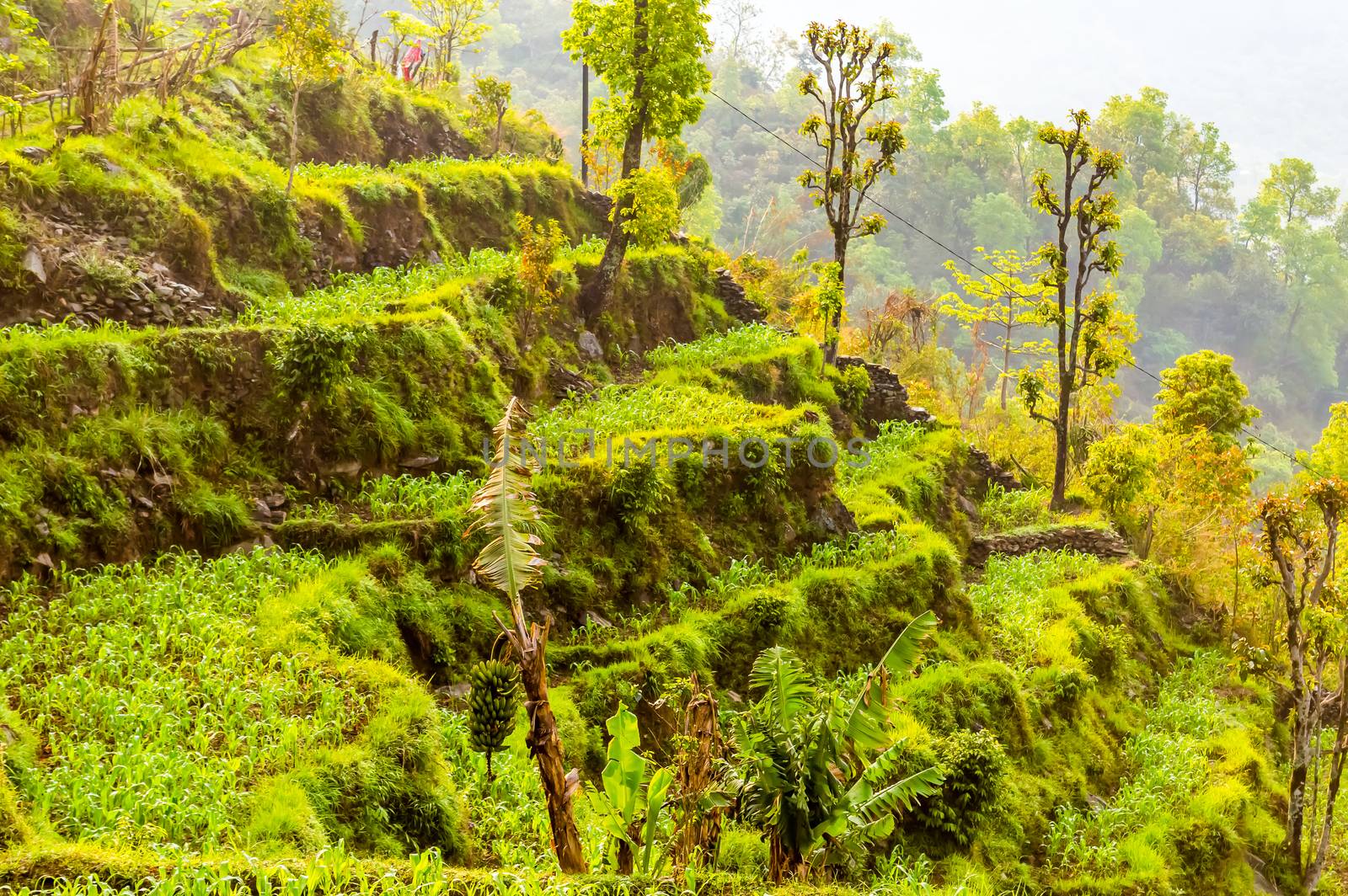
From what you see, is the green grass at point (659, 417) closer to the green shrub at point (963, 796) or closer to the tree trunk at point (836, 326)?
the tree trunk at point (836, 326)

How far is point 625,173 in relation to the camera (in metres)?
18.5

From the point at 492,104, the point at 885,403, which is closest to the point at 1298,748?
the point at 885,403

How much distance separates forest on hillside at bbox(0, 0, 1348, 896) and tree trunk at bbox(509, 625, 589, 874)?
0.03 m

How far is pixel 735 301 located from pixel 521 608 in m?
17.0

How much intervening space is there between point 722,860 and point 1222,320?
241 feet

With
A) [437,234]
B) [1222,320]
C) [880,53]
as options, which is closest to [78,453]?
[437,234]

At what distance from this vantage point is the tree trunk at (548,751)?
16.9 ft

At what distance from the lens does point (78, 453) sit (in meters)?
9.40

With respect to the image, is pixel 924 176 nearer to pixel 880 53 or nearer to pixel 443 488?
pixel 880 53

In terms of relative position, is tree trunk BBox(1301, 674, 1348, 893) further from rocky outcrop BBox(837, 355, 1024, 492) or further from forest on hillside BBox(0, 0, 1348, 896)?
rocky outcrop BBox(837, 355, 1024, 492)

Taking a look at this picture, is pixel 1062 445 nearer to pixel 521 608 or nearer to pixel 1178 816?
pixel 1178 816

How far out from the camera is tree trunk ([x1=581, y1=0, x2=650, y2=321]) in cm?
1777

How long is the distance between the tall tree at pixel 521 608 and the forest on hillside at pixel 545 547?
1.5 inches

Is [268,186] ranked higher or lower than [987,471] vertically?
higher
